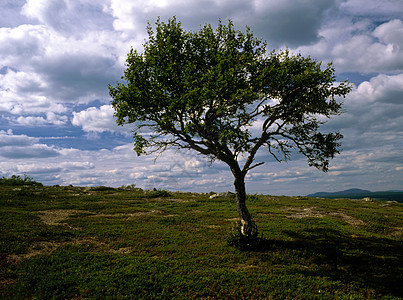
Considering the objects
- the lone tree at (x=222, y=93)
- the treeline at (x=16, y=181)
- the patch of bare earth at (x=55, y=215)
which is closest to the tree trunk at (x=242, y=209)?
the lone tree at (x=222, y=93)

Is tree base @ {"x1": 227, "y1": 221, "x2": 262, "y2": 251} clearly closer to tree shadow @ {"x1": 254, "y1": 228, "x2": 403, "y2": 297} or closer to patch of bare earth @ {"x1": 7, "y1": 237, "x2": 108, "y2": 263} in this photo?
tree shadow @ {"x1": 254, "y1": 228, "x2": 403, "y2": 297}

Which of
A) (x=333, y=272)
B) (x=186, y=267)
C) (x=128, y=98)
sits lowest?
(x=333, y=272)

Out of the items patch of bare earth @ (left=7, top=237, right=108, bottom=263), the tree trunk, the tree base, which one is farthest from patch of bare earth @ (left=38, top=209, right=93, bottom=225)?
the tree trunk

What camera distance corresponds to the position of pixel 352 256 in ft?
62.6

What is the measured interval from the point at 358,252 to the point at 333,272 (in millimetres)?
5324

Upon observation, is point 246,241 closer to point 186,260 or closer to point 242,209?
point 242,209

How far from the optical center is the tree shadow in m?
15.8

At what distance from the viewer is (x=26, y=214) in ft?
91.3

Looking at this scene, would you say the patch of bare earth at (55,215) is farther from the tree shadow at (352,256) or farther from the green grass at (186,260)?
the tree shadow at (352,256)

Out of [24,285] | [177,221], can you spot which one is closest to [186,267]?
[24,285]

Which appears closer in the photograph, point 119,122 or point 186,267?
point 186,267

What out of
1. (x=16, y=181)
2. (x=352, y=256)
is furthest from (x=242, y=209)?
(x=16, y=181)

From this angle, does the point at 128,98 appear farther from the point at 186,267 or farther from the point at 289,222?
the point at 289,222

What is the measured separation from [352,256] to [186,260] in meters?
13.8
